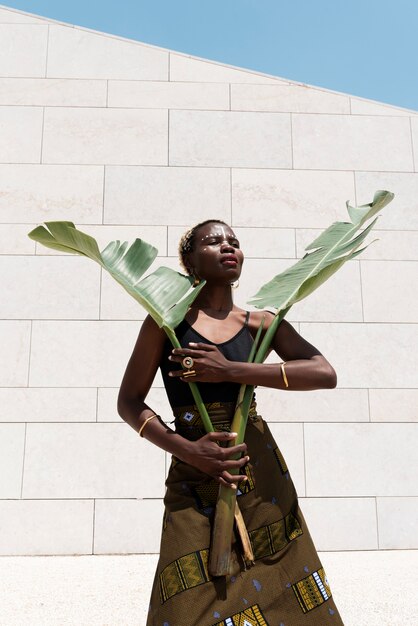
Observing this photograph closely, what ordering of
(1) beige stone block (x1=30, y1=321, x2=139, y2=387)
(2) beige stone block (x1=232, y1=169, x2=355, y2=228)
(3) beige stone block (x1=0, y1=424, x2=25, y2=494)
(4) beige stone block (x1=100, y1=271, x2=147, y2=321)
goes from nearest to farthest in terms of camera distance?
(3) beige stone block (x1=0, y1=424, x2=25, y2=494), (1) beige stone block (x1=30, y1=321, x2=139, y2=387), (4) beige stone block (x1=100, y1=271, x2=147, y2=321), (2) beige stone block (x1=232, y1=169, x2=355, y2=228)

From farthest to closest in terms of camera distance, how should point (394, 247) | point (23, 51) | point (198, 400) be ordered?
point (23, 51) < point (394, 247) < point (198, 400)

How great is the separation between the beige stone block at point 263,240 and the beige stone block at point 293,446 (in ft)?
5.58

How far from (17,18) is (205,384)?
5.98m

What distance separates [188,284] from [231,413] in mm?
537

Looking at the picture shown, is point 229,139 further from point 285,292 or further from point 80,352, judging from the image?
Result: point 285,292

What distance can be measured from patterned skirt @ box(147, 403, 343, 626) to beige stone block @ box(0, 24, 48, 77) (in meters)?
5.49

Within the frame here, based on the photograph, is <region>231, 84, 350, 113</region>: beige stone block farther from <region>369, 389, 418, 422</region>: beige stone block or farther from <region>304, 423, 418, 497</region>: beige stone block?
<region>304, 423, 418, 497</region>: beige stone block

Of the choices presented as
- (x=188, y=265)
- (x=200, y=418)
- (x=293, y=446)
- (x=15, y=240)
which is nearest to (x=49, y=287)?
(x=15, y=240)

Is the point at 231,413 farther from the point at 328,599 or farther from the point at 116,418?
the point at 116,418

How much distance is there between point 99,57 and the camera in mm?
6738

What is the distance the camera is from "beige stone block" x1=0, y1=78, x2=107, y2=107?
661 centimetres

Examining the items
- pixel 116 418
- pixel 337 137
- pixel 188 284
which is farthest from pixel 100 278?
pixel 188 284

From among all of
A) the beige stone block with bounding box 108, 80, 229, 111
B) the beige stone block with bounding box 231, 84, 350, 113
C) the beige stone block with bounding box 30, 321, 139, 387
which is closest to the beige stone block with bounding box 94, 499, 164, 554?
the beige stone block with bounding box 30, 321, 139, 387

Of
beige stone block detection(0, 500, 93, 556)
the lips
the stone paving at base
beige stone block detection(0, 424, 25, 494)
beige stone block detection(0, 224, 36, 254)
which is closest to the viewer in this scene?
the lips
